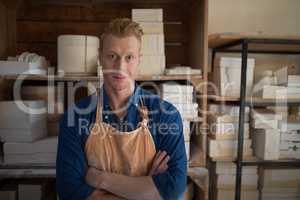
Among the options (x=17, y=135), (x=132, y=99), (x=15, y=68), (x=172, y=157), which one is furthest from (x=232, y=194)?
(x=15, y=68)

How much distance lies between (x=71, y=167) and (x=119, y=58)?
19.9 inches

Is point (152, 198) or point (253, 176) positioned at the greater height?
point (152, 198)

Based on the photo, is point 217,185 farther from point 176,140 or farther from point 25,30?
point 25,30

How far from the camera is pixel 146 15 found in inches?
63.9

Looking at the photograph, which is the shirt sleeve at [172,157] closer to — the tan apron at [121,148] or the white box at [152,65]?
the tan apron at [121,148]

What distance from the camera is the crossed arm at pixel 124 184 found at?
3.50ft

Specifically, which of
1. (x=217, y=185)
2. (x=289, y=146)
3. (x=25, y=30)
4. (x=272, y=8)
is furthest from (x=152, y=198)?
(x=272, y=8)

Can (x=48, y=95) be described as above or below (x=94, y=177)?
above

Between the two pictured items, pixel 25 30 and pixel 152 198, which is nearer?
pixel 152 198

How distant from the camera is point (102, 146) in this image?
1.13 metres

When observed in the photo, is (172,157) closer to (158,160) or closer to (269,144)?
(158,160)

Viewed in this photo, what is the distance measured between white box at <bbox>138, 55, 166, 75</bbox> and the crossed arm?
647mm

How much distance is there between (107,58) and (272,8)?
5.66 feet

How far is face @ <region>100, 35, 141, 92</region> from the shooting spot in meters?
1.05
